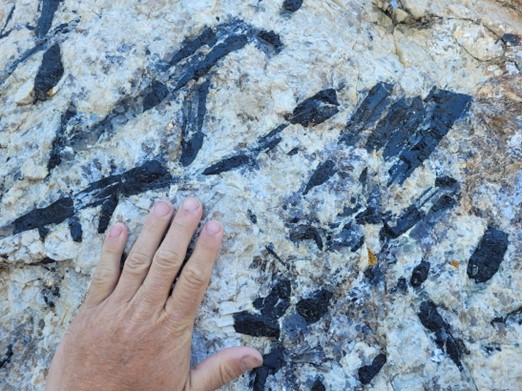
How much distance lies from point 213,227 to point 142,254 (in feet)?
0.59

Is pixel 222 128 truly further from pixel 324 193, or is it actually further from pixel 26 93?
pixel 26 93

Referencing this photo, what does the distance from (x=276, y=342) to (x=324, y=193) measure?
39 cm

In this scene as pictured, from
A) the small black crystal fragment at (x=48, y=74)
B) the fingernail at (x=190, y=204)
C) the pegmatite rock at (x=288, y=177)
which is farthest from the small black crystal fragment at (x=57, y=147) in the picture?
the fingernail at (x=190, y=204)

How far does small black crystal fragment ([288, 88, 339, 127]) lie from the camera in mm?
1503

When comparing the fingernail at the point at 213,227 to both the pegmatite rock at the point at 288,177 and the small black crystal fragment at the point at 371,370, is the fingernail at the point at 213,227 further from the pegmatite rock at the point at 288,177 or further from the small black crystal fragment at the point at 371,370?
the small black crystal fragment at the point at 371,370

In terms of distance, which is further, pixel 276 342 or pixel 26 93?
pixel 26 93

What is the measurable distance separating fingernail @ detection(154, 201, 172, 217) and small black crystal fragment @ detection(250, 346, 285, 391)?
1.41 ft

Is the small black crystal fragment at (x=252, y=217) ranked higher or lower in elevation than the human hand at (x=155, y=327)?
higher

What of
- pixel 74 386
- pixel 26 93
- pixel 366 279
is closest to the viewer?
pixel 74 386

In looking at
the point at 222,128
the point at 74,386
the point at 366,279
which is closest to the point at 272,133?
the point at 222,128

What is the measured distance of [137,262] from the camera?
1354 millimetres

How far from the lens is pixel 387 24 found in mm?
1644

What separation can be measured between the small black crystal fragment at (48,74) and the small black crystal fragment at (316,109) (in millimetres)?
643

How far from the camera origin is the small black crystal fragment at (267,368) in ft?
4.61
